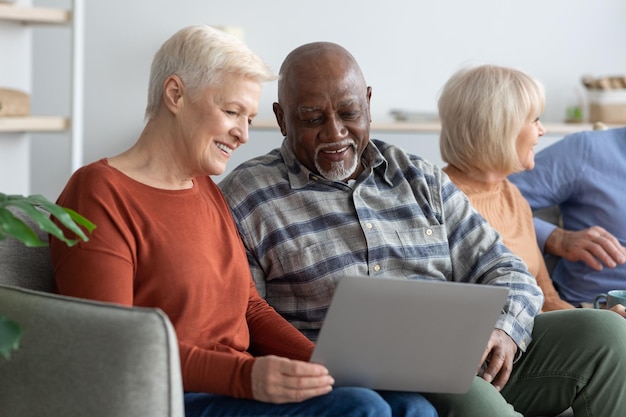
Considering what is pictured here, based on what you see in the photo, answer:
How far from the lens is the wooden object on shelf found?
351 centimetres

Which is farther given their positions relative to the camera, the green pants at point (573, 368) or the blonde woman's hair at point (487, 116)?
the blonde woman's hair at point (487, 116)

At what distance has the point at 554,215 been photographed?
2.89 metres

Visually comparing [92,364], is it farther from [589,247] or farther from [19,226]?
[589,247]

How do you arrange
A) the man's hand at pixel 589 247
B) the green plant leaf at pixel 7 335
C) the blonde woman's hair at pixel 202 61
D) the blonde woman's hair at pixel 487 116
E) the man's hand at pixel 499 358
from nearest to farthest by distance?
the green plant leaf at pixel 7 335, the blonde woman's hair at pixel 202 61, the man's hand at pixel 499 358, the blonde woman's hair at pixel 487 116, the man's hand at pixel 589 247

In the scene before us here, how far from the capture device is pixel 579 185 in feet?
9.12

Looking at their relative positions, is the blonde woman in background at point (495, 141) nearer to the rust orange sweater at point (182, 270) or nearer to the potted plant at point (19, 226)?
the rust orange sweater at point (182, 270)

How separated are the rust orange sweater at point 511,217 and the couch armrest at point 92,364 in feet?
4.33

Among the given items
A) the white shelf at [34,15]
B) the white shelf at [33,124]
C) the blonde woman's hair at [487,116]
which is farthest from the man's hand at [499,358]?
the white shelf at [34,15]

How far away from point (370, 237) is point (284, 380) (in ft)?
1.98

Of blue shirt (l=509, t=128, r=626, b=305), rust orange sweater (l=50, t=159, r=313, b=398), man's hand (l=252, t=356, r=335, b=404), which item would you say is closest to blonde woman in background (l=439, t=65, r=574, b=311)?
blue shirt (l=509, t=128, r=626, b=305)

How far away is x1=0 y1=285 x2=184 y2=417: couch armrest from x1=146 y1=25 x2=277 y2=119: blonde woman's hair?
505 millimetres

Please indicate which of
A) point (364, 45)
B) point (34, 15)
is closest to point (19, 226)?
point (34, 15)

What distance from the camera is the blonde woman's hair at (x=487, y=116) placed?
2.53 m

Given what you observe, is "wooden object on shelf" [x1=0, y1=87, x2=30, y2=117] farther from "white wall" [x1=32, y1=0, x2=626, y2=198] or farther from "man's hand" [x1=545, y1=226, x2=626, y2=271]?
"man's hand" [x1=545, y1=226, x2=626, y2=271]
